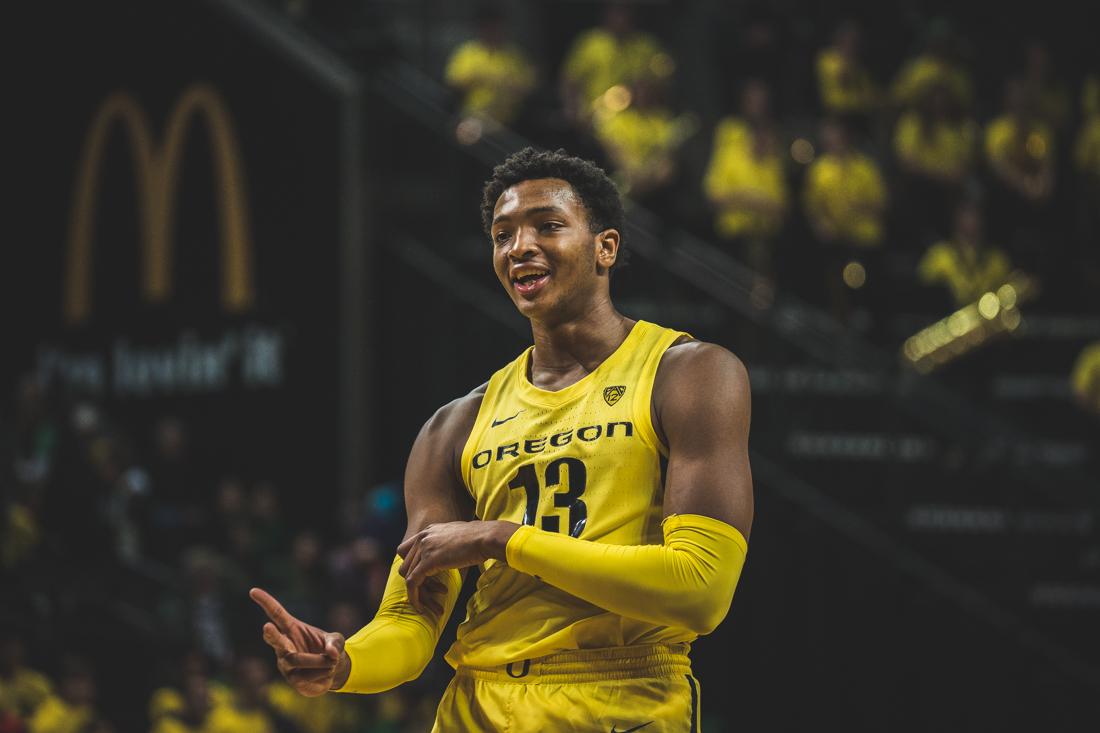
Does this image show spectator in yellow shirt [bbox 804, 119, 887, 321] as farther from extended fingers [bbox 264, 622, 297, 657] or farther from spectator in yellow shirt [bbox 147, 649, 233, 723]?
extended fingers [bbox 264, 622, 297, 657]

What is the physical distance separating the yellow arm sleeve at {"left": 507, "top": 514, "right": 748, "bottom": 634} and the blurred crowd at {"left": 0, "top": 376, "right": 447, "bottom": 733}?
19.0ft

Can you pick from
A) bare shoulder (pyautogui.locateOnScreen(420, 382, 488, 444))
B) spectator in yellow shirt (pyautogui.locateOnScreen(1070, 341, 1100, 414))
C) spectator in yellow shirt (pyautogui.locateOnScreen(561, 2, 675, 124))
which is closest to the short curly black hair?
bare shoulder (pyautogui.locateOnScreen(420, 382, 488, 444))

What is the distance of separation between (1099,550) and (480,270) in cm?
483

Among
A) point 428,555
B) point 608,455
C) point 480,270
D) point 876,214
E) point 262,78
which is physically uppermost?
point 262,78

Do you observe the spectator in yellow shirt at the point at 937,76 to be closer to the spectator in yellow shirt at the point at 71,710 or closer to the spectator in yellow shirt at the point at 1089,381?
the spectator in yellow shirt at the point at 1089,381

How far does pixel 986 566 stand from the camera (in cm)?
1008

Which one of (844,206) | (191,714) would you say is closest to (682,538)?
(191,714)

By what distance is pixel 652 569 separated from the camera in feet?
11.7

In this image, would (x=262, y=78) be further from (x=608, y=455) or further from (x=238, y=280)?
(x=608, y=455)

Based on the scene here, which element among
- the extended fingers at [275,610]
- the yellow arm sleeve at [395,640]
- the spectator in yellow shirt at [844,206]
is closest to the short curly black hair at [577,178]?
the yellow arm sleeve at [395,640]

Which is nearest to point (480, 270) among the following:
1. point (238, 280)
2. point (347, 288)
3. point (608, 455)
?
point (347, 288)

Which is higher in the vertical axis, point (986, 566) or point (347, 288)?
point (347, 288)

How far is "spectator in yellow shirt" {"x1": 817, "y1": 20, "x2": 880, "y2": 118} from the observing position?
541 inches

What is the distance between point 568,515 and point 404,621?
1.75 ft
